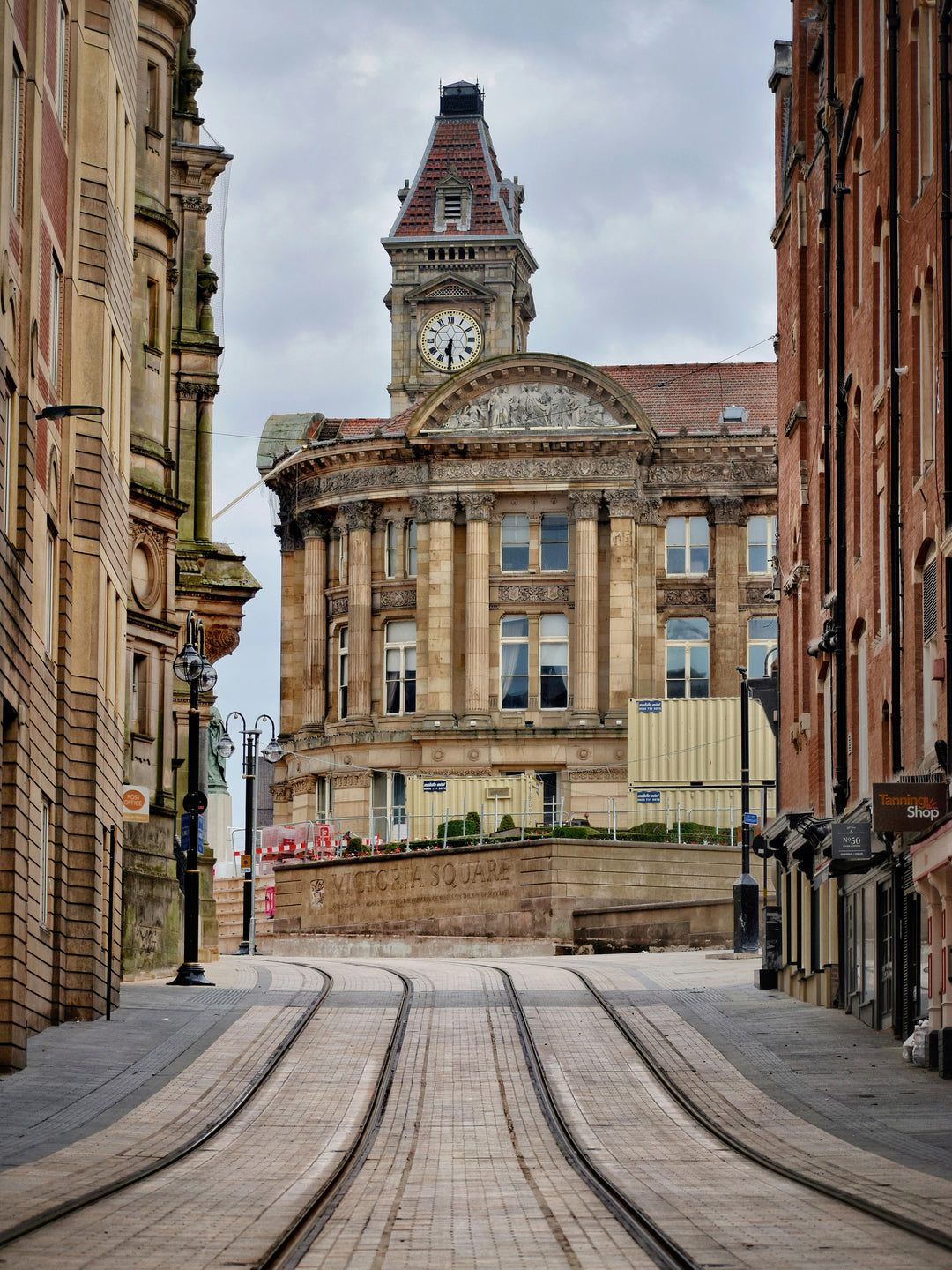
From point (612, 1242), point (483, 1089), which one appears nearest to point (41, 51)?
point (483, 1089)

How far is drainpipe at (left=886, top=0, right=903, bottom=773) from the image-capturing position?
30328mm

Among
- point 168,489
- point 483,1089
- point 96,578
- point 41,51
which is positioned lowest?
point 483,1089

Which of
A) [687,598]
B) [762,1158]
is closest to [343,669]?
[687,598]

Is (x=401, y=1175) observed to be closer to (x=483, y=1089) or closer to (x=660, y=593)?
(x=483, y=1089)

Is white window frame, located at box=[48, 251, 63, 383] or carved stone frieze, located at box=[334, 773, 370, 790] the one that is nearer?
white window frame, located at box=[48, 251, 63, 383]

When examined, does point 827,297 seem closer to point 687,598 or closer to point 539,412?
point 539,412

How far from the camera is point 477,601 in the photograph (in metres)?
73.7

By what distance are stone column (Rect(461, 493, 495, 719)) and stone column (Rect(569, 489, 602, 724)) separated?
2.89 meters

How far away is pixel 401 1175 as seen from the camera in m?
18.0

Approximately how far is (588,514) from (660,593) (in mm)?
3553

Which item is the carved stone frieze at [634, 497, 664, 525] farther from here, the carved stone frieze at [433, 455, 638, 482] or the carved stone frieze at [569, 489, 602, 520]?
the carved stone frieze at [569, 489, 602, 520]

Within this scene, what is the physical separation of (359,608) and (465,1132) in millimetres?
54586

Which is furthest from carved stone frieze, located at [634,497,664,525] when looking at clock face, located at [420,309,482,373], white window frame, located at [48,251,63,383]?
white window frame, located at [48,251,63,383]

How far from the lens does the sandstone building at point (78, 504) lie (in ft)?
84.2
